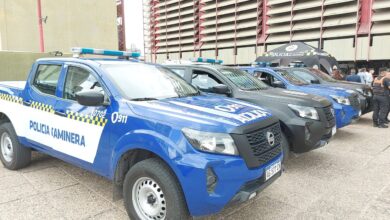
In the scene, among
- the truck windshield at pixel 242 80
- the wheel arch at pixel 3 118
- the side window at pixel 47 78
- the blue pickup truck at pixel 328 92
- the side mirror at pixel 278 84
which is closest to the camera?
the side window at pixel 47 78

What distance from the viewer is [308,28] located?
24.5 metres

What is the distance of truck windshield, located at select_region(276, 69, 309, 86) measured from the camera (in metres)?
7.86

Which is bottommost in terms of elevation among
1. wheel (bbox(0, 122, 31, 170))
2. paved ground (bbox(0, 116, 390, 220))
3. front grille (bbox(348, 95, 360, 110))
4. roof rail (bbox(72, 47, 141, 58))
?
paved ground (bbox(0, 116, 390, 220))

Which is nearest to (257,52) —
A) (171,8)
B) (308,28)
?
(308,28)

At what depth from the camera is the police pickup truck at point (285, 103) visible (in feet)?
16.2

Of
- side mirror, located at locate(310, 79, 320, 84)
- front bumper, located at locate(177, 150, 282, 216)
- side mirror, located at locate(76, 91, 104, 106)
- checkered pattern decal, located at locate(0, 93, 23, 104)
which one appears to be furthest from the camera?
side mirror, located at locate(310, 79, 320, 84)

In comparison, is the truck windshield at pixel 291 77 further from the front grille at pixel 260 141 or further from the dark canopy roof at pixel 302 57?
the front grille at pixel 260 141

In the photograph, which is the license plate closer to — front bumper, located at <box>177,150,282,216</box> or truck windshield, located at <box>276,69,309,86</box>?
front bumper, located at <box>177,150,282,216</box>

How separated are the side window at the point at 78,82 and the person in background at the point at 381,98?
8.03m

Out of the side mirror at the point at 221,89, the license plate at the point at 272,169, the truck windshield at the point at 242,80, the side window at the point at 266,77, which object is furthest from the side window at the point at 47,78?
the side window at the point at 266,77

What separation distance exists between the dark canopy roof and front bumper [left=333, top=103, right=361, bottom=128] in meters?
5.04

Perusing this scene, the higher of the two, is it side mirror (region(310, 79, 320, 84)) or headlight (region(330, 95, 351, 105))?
side mirror (region(310, 79, 320, 84))

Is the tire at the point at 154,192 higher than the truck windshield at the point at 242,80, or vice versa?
the truck windshield at the point at 242,80

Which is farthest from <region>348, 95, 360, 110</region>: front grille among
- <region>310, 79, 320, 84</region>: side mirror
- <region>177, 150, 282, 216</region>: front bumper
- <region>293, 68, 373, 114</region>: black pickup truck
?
<region>177, 150, 282, 216</region>: front bumper
